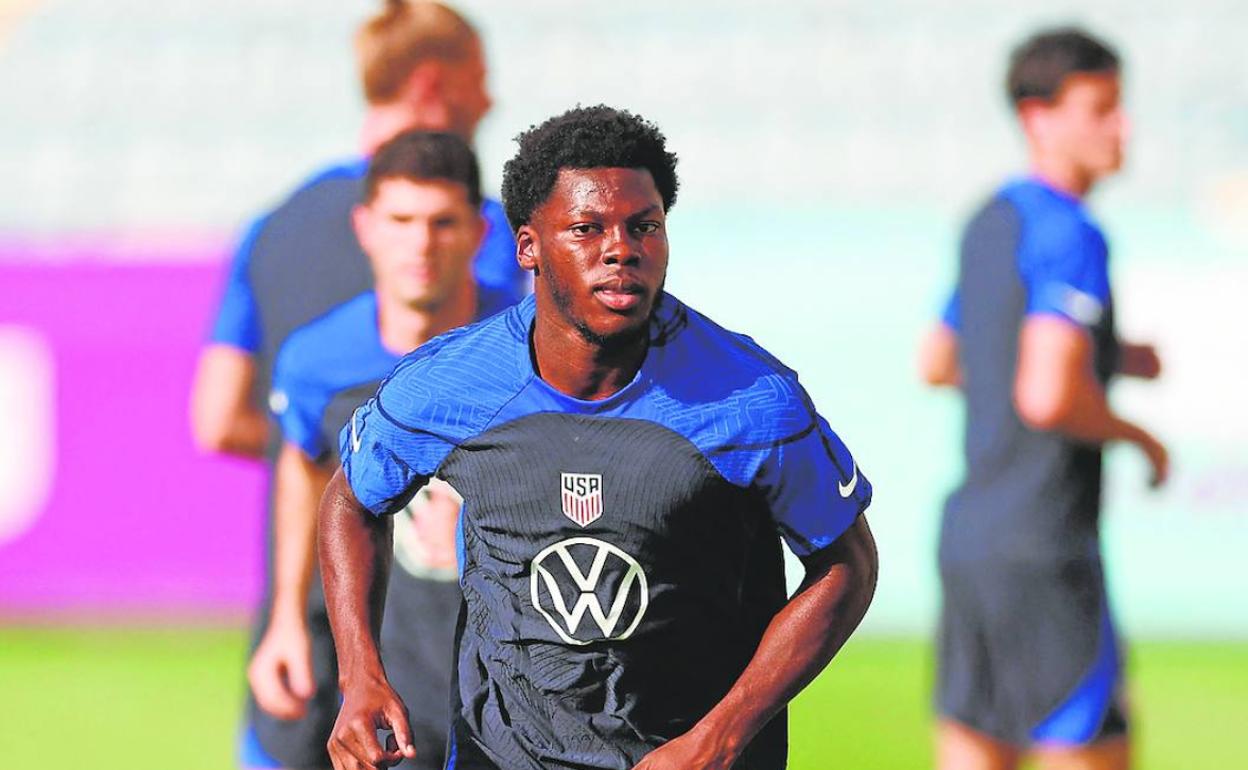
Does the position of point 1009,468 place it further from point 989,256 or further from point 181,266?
point 181,266

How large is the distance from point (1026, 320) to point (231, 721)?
171 inches

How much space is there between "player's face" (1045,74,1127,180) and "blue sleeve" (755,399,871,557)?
2.45 metres

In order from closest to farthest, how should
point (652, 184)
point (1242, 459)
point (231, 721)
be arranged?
point (652, 184) < point (231, 721) < point (1242, 459)

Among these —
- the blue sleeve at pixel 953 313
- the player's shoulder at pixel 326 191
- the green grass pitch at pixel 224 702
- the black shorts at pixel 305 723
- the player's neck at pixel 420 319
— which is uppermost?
the player's shoulder at pixel 326 191

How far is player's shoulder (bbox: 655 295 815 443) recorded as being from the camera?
3.01 m

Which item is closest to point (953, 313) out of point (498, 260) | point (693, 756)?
point (498, 260)

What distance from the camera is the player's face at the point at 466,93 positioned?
486cm

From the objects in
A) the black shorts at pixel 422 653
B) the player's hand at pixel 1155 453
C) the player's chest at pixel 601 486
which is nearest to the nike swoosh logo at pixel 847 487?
the player's chest at pixel 601 486

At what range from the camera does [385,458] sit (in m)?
3.23

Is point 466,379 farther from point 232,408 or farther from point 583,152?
point 232,408

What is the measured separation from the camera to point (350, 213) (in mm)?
4812

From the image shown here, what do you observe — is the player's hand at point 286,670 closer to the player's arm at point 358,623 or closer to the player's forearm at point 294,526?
the player's forearm at point 294,526

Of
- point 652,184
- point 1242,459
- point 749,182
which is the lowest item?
point 1242,459

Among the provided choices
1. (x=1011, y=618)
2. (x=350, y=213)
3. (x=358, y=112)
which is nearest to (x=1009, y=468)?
(x=1011, y=618)
